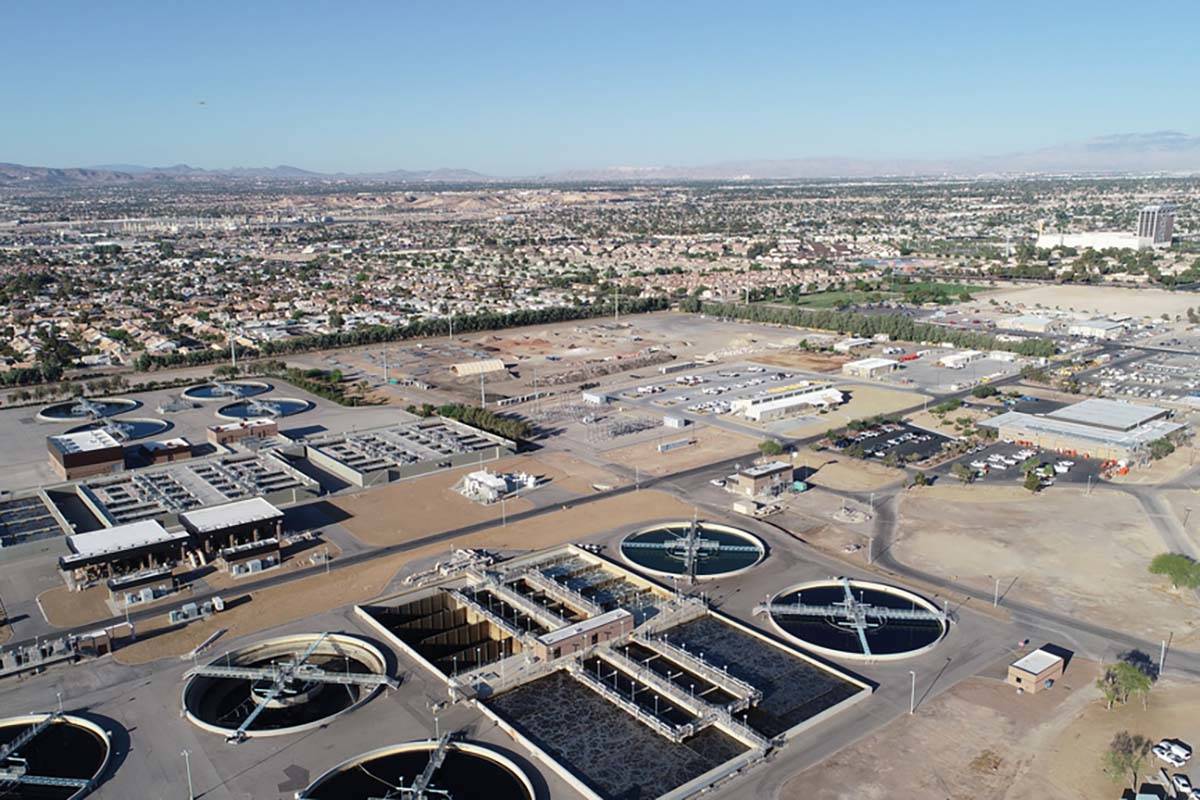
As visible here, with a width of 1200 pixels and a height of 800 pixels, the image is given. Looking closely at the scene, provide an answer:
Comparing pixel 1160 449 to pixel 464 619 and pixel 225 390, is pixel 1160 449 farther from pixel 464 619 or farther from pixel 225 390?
pixel 225 390

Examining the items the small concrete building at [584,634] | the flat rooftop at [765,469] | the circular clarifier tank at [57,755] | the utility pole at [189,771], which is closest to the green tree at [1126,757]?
the small concrete building at [584,634]

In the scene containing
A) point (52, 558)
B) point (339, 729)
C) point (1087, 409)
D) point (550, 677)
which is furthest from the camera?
point (1087, 409)

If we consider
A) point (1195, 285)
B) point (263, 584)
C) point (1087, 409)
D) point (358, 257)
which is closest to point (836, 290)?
point (1195, 285)

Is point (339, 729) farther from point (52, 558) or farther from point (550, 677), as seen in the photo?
point (52, 558)

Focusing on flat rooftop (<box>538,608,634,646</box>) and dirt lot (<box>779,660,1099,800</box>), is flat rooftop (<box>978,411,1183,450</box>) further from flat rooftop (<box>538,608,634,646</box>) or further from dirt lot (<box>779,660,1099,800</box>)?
flat rooftop (<box>538,608,634,646</box>)

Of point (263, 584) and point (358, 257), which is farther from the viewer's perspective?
point (358, 257)

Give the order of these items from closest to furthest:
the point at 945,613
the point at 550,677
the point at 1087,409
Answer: the point at 550,677 < the point at 945,613 < the point at 1087,409

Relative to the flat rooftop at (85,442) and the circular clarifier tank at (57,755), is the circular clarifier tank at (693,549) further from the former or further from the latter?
the flat rooftop at (85,442)
